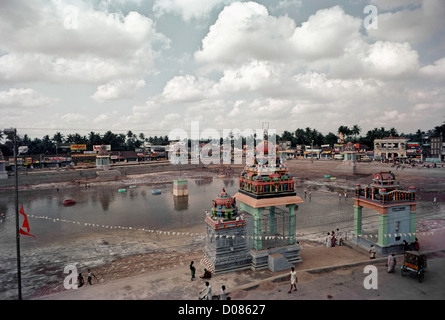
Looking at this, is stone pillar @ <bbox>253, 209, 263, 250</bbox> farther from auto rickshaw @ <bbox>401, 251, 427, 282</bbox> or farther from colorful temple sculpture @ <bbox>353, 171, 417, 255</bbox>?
colorful temple sculpture @ <bbox>353, 171, 417, 255</bbox>

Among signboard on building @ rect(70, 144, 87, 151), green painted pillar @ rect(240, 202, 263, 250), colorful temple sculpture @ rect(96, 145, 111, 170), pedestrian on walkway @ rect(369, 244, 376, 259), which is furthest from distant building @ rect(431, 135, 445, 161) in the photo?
signboard on building @ rect(70, 144, 87, 151)

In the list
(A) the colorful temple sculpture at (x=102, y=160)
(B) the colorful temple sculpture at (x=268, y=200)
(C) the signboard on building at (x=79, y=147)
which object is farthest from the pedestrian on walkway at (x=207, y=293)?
(C) the signboard on building at (x=79, y=147)

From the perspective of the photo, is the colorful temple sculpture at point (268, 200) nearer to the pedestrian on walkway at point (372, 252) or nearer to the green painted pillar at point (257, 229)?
the green painted pillar at point (257, 229)

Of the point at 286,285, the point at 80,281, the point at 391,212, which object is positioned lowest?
the point at 80,281

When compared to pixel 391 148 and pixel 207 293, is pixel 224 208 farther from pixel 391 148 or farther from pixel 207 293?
pixel 391 148

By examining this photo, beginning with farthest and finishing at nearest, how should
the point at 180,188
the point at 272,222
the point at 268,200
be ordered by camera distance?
the point at 180,188 < the point at 272,222 < the point at 268,200

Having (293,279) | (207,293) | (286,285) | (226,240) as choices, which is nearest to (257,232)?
(226,240)

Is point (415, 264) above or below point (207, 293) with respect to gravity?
above
